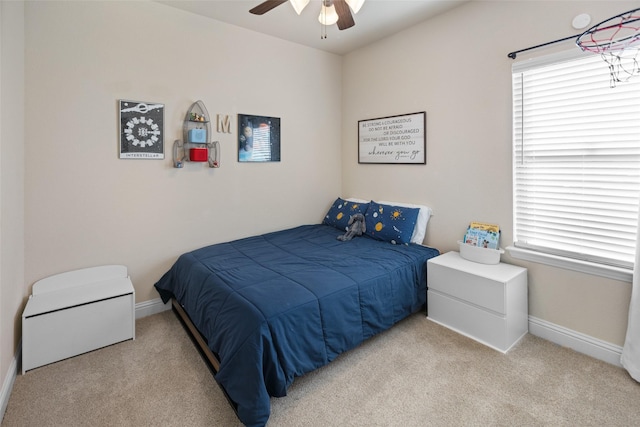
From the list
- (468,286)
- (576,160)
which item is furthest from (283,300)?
(576,160)

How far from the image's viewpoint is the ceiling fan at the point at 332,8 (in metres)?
1.97

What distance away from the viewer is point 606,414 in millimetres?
1605

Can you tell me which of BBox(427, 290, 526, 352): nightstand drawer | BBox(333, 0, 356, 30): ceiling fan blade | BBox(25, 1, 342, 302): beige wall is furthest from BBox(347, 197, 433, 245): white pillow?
BBox(333, 0, 356, 30): ceiling fan blade

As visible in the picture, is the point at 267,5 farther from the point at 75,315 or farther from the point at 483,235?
the point at 75,315

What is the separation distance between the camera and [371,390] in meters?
1.82

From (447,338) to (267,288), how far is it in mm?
1387

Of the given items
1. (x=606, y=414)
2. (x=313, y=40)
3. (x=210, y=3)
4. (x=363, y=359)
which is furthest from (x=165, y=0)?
(x=606, y=414)

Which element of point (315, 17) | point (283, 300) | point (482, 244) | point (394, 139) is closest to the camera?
point (283, 300)

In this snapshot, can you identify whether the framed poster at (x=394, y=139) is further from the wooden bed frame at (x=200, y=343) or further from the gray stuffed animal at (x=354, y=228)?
the wooden bed frame at (x=200, y=343)

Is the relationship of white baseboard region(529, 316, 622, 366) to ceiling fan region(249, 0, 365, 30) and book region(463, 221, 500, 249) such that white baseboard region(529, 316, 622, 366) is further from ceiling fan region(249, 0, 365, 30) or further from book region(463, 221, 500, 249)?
ceiling fan region(249, 0, 365, 30)

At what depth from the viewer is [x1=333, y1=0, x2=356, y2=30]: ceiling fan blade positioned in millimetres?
1970

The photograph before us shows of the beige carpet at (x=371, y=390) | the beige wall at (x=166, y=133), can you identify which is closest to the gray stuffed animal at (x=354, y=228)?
the beige wall at (x=166, y=133)

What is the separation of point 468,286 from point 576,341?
75 cm

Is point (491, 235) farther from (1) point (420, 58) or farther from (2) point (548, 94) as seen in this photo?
(1) point (420, 58)
